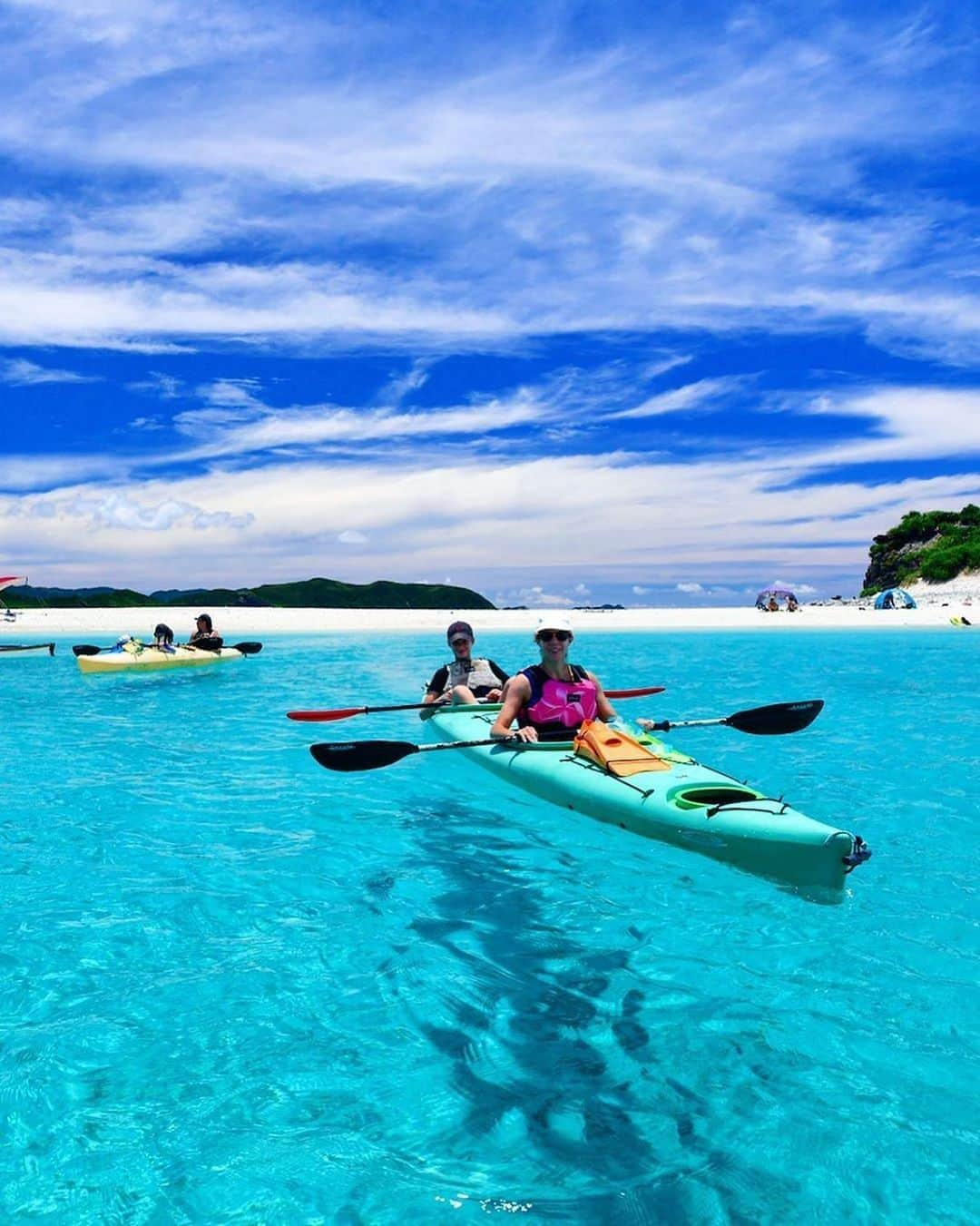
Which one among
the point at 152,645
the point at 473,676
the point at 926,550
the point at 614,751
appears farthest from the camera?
the point at 926,550

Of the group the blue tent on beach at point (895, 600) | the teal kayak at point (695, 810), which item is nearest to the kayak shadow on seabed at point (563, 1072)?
the teal kayak at point (695, 810)

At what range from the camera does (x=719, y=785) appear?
6871 millimetres

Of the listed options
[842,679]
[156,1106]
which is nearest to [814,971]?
[156,1106]

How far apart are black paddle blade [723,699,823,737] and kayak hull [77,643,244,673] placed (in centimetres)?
1916

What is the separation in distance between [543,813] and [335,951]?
364 centimetres

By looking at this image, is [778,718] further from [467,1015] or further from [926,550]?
[926,550]

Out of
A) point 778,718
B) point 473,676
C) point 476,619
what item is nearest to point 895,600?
point 476,619

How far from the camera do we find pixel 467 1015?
15.1ft

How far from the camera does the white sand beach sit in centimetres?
5069

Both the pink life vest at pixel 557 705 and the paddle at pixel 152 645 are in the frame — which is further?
the paddle at pixel 152 645

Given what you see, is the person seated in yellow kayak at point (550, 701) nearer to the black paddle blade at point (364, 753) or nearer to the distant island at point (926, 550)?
the black paddle blade at point (364, 753)

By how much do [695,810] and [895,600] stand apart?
2267 inches

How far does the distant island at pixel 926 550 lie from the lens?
62.0 meters

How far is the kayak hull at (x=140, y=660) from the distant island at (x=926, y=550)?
56360 millimetres
